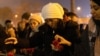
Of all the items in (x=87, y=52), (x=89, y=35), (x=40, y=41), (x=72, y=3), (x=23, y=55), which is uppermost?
(x=89, y=35)

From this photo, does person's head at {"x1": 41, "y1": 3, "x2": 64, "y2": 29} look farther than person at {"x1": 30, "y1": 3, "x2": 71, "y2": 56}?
Yes

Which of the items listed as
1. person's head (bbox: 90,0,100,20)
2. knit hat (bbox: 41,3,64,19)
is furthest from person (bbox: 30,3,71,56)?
person's head (bbox: 90,0,100,20)

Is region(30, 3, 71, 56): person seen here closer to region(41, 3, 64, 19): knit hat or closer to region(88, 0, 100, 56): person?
region(41, 3, 64, 19): knit hat

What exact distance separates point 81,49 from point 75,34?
1.64 feet

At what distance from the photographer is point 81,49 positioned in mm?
3107

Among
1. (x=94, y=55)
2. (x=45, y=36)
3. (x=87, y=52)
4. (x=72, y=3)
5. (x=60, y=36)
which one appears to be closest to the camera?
(x=94, y=55)

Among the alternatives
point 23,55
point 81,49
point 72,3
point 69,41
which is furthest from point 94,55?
point 72,3

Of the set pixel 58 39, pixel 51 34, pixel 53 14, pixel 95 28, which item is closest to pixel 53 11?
pixel 53 14

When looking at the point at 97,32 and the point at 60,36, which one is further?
the point at 60,36

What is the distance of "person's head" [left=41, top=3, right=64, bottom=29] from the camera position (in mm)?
3607

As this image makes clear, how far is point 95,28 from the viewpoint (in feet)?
8.95

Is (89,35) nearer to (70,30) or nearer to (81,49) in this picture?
(81,49)

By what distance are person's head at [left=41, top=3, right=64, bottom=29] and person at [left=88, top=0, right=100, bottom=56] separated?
85 cm

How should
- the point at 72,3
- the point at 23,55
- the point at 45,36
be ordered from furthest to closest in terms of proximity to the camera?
the point at 72,3, the point at 23,55, the point at 45,36
